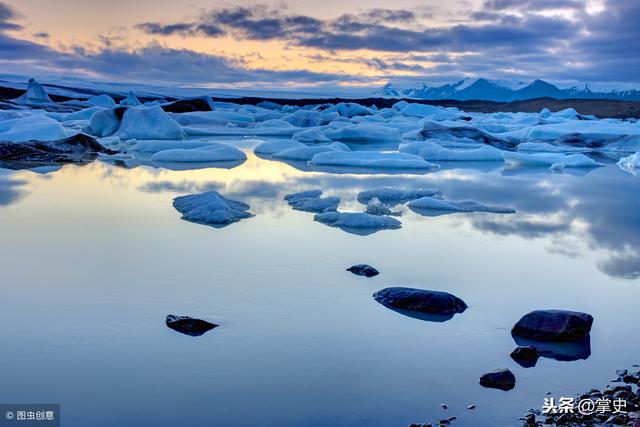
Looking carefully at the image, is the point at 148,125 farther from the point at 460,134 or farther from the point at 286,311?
the point at 286,311

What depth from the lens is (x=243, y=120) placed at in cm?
2252

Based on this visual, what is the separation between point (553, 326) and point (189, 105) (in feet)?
76.9

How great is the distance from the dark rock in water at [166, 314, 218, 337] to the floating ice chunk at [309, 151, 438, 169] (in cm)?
719

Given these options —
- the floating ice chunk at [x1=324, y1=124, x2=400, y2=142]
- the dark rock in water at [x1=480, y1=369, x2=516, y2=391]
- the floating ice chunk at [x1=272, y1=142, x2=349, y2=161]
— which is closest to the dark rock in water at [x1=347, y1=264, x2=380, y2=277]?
the dark rock in water at [x1=480, y1=369, x2=516, y2=391]

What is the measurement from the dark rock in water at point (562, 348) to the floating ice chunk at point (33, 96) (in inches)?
1162

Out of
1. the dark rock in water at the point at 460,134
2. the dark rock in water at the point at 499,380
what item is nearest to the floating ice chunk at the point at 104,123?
the dark rock in water at the point at 460,134

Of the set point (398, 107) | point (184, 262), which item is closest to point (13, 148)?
point (184, 262)

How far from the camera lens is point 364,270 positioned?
3.82 meters

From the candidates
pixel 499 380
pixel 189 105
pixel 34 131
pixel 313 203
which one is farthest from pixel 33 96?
pixel 499 380

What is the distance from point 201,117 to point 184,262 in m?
17.8

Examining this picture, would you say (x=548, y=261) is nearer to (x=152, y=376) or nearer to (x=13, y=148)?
(x=152, y=376)

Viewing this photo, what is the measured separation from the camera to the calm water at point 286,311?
2.27m

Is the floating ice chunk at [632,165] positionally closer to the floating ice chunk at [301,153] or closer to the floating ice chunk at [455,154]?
the floating ice chunk at [455,154]

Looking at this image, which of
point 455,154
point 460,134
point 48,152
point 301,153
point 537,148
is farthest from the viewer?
point 460,134
